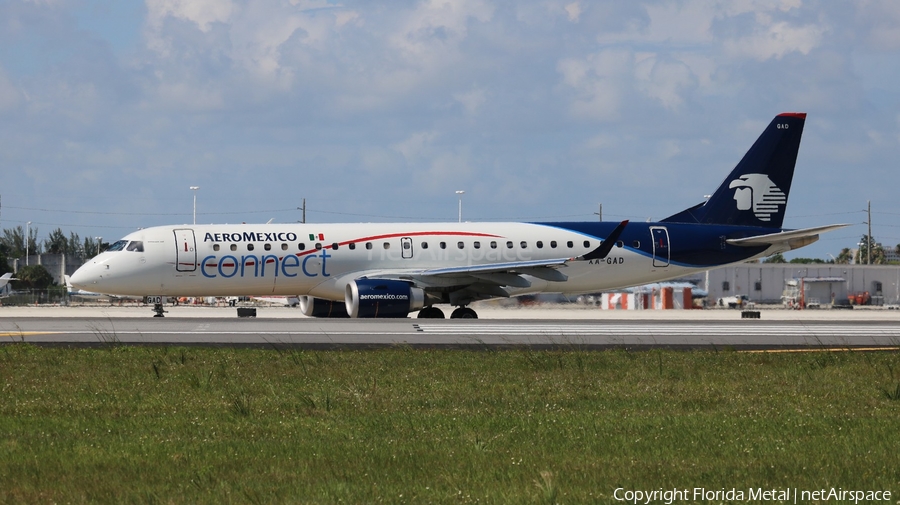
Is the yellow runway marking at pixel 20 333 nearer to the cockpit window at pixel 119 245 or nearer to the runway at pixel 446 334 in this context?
the runway at pixel 446 334

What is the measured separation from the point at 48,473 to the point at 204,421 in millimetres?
2861

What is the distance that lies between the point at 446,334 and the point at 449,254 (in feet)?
37.4

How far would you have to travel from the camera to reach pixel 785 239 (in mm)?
35906

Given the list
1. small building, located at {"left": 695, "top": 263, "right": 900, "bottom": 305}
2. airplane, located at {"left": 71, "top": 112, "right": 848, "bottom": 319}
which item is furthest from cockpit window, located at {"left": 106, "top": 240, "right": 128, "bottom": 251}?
small building, located at {"left": 695, "top": 263, "right": 900, "bottom": 305}

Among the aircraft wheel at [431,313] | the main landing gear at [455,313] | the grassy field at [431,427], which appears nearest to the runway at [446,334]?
the grassy field at [431,427]

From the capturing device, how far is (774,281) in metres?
83.9

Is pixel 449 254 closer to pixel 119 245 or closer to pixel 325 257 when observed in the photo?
pixel 325 257

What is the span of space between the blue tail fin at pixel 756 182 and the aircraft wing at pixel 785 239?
57.1 inches

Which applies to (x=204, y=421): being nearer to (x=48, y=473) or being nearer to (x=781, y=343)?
(x=48, y=473)

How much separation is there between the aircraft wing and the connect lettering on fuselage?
578 inches

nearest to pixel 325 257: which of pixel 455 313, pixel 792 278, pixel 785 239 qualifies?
pixel 455 313

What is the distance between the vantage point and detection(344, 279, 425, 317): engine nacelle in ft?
106

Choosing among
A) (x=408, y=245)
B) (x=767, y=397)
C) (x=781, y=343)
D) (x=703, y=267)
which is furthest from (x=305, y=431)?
(x=703, y=267)

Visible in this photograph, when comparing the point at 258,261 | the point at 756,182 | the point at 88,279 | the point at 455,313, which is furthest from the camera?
the point at 756,182
